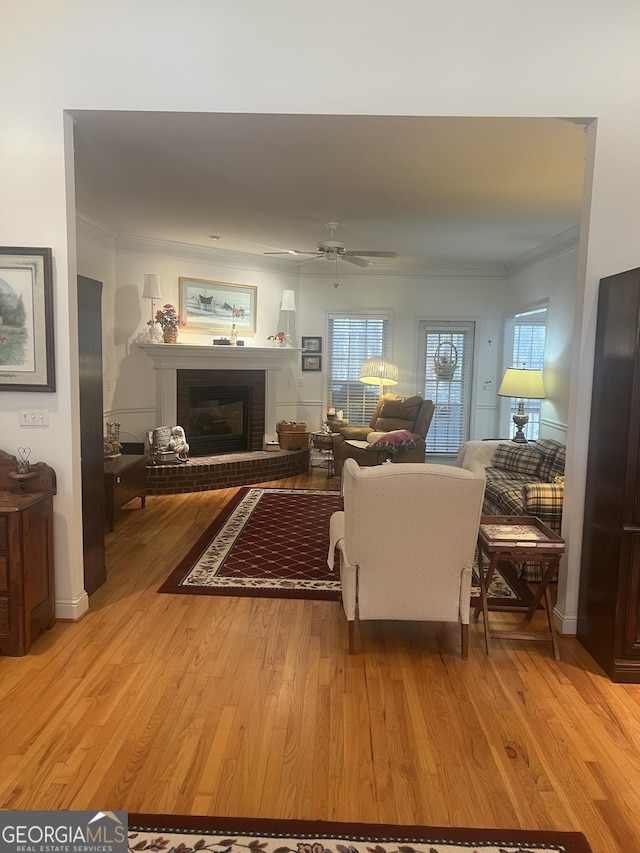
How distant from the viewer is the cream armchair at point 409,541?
2.85 m

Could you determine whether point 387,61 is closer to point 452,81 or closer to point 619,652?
point 452,81

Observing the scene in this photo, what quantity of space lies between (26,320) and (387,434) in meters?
4.46

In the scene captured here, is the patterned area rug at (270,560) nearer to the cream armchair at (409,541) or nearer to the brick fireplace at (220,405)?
the cream armchair at (409,541)

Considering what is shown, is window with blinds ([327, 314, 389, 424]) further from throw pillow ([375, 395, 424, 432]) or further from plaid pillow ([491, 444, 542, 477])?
plaid pillow ([491, 444, 542, 477])

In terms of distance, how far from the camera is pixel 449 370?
855 centimetres

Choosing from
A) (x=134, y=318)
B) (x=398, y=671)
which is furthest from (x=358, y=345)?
(x=398, y=671)

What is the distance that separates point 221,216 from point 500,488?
3683 mm

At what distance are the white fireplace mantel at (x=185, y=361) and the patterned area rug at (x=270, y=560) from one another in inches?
72.5

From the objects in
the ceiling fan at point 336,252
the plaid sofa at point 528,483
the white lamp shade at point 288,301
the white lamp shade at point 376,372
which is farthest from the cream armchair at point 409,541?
the white lamp shade at point 288,301

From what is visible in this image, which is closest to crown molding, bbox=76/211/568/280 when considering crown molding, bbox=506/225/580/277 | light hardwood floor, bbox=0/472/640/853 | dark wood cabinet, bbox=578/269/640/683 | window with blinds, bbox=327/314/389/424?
crown molding, bbox=506/225/580/277

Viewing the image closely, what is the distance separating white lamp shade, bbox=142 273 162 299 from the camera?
6.84m

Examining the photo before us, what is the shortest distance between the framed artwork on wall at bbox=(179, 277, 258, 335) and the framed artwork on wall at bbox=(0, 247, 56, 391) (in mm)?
4184

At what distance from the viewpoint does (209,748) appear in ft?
7.66

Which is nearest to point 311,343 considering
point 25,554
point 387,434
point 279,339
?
point 279,339
